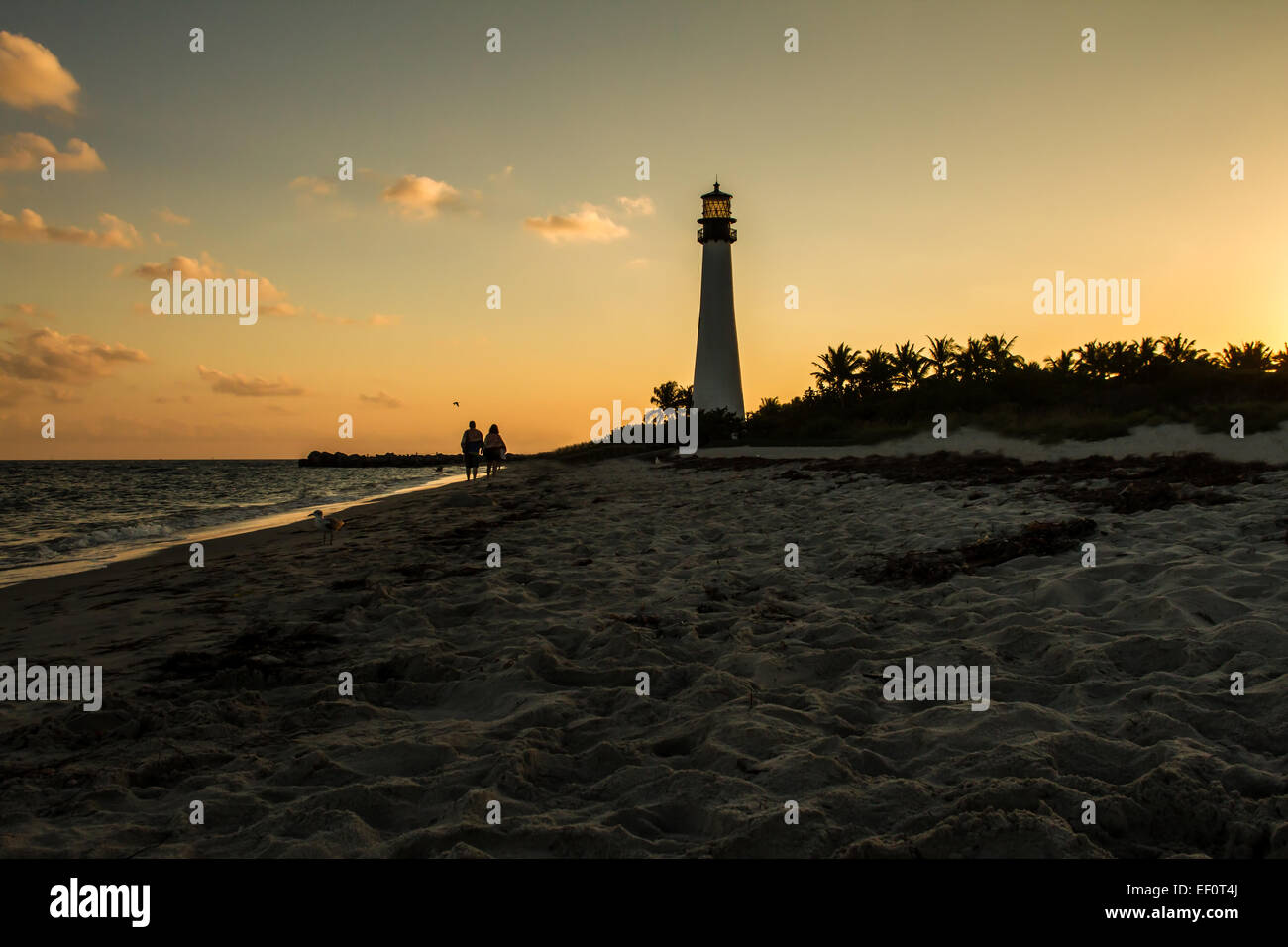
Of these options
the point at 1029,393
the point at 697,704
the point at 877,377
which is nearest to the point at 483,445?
the point at 697,704

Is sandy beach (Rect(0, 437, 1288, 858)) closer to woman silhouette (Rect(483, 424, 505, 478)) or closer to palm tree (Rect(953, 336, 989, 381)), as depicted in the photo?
woman silhouette (Rect(483, 424, 505, 478))

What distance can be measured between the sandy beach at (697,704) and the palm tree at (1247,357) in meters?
48.3

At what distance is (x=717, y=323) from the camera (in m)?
54.2

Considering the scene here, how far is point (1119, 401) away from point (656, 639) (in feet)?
120

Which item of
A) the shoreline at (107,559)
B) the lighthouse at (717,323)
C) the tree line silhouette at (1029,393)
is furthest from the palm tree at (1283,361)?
the shoreline at (107,559)

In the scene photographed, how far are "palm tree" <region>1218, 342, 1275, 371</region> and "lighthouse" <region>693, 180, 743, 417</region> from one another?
3131 cm

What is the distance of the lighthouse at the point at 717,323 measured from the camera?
5425 centimetres

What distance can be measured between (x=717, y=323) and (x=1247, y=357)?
113ft

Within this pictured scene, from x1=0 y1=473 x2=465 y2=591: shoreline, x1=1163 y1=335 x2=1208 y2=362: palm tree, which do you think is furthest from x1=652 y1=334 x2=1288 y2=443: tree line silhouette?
x1=0 y1=473 x2=465 y2=591: shoreline

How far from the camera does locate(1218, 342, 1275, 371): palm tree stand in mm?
44938
